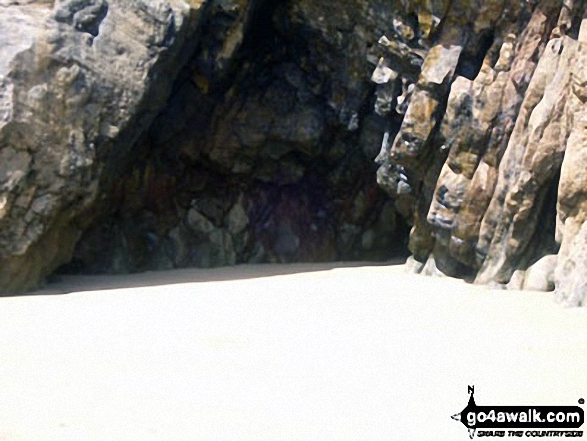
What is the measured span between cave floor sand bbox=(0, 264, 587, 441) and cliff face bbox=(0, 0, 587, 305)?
166 centimetres

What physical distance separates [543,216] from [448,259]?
81.9 inches

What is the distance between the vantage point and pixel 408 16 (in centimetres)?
1178

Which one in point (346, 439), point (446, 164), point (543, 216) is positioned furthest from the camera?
point (446, 164)

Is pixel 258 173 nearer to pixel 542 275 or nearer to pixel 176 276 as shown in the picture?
pixel 176 276

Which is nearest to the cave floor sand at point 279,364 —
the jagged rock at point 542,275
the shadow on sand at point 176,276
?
the jagged rock at point 542,275

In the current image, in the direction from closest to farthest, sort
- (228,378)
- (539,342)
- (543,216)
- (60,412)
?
(60,412) < (228,378) < (539,342) < (543,216)

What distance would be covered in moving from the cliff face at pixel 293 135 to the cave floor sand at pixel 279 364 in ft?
5.44

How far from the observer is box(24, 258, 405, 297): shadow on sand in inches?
418

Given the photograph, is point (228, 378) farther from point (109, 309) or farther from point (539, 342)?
point (109, 309)

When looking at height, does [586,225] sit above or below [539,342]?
above

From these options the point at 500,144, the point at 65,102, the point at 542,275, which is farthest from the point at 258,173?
the point at 542,275

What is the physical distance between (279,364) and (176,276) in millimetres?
6935

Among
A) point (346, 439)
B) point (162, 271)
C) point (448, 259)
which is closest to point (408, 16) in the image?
point (448, 259)

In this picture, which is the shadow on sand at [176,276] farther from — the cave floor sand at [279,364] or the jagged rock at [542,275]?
the jagged rock at [542,275]
